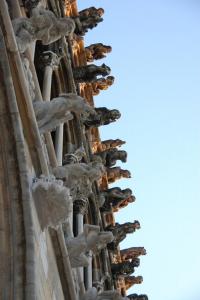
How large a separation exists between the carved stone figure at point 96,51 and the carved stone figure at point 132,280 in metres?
5.38

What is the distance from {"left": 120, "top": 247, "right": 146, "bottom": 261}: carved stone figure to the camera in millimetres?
22416

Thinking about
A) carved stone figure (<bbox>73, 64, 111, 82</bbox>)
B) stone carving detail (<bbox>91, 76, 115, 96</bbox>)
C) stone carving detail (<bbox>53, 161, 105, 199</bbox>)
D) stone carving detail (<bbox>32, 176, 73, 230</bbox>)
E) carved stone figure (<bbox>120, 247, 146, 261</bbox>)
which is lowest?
stone carving detail (<bbox>32, 176, 73, 230</bbox>)

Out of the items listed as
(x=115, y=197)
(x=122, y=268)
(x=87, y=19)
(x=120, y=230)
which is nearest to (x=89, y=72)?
(x=87, y=19)

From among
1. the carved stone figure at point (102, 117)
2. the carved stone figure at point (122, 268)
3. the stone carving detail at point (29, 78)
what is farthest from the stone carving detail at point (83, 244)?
the carved stone figure at point (122, 268)

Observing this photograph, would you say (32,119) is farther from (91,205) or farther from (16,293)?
(91,205)

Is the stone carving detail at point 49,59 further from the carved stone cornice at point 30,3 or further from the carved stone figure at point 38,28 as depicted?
the carved stone figure at point 38,28

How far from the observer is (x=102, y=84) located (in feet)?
70.4

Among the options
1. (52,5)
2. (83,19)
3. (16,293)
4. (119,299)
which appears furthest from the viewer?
(83,19)

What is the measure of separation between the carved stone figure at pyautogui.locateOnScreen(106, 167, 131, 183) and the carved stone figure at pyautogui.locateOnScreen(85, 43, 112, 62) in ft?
8.73

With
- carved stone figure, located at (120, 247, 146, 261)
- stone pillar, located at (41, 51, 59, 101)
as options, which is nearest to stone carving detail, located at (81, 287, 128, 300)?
stone pillar, located at (41, 51, 59, 101)

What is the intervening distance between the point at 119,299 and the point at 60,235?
7.50 feet

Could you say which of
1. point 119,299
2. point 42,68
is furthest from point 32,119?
point 42,68

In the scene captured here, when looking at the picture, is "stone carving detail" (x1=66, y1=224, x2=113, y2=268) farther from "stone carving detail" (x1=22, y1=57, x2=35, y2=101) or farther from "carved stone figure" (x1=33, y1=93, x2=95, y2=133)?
"stone carving detail" (x1=22, y1=57, x2=35, y2=101)

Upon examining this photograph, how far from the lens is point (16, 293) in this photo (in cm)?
795
